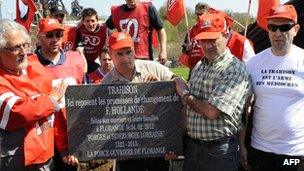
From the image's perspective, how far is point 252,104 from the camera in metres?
4.35

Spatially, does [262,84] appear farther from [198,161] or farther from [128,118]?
[128,118]

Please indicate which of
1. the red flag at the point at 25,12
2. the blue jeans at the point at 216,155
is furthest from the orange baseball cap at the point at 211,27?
the red flag at the point at 25,12

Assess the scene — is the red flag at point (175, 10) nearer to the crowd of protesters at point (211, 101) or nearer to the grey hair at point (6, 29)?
the crowd of protesters at point (211, 101)

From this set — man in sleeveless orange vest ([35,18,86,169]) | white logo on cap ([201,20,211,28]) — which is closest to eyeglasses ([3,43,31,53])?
man in sleeveless orange vest ([35,18,86,169])

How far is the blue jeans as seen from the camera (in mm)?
4250

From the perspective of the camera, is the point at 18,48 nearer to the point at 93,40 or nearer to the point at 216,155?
the point at 216,155

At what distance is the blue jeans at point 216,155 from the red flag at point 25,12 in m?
3.75

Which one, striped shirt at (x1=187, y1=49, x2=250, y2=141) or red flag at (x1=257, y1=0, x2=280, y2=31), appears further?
red flag at (x1=257, y1=0, x2=280, y2=31)

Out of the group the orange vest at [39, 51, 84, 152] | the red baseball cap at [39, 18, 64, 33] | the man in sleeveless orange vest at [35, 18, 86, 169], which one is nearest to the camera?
the orange vest at [39, 51, 84, 152]

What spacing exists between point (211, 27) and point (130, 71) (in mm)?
866

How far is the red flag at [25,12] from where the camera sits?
7.13 m

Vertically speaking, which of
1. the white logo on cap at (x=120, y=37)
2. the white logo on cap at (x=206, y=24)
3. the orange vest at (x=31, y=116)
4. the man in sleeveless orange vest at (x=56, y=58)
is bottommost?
the orange vest at (x=31, y=116)

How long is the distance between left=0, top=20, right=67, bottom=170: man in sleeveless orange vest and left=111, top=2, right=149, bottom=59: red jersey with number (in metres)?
2.98

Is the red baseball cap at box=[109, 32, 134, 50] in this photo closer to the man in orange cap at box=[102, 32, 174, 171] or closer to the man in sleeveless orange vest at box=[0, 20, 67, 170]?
the man in orange cap at box=[102, 32, 174, 171]
